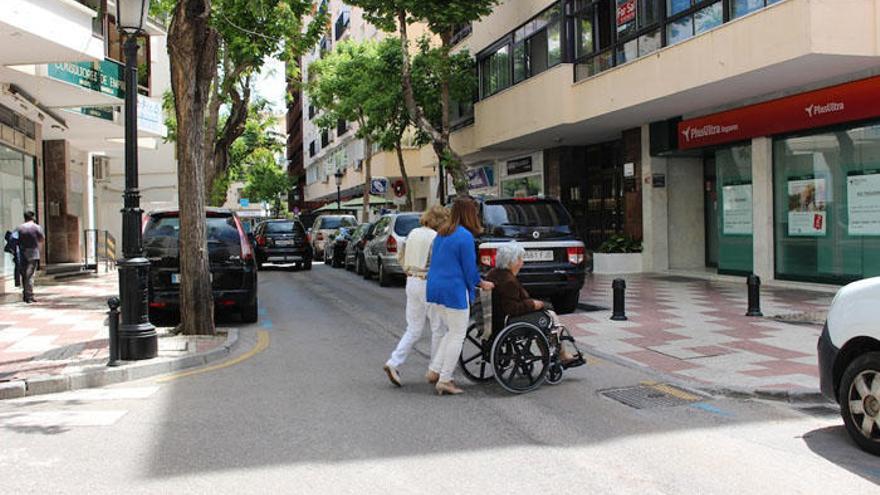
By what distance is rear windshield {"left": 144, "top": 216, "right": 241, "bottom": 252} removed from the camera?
1154 cm

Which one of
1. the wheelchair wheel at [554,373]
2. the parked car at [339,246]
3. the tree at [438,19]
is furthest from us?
the parked car at [339,246]

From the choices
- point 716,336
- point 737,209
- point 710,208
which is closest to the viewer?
point 716,336

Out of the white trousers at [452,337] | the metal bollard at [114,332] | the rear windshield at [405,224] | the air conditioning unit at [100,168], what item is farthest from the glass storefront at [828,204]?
the air conditioning unit at [100,168]

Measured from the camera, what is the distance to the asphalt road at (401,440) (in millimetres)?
4590

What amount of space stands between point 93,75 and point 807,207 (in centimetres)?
1533

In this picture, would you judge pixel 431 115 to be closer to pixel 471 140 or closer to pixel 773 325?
pixel 471 140

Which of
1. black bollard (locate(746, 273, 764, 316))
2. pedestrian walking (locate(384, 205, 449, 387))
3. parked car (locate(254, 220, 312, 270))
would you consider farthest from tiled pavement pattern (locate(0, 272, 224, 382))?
parked car (locate(254, 220, 312, 270))

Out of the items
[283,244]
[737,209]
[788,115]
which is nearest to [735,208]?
[737,209]

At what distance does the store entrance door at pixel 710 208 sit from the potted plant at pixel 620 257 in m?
1.88

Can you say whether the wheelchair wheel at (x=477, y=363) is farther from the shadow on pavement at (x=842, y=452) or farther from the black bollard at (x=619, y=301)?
the black bollard at (x=619, y=301)

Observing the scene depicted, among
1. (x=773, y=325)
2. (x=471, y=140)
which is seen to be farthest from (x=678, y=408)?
(x=471, y=140)

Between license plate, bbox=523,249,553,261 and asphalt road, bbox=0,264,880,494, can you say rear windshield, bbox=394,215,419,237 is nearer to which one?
license plate, bbox=523,249,553,261

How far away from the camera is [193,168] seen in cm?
1037

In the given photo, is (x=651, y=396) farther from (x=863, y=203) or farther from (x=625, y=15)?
(x=625, y=15)
